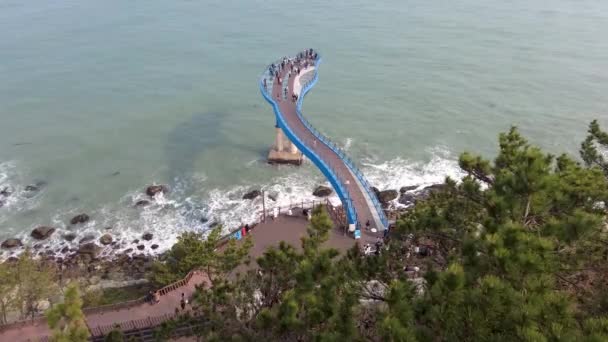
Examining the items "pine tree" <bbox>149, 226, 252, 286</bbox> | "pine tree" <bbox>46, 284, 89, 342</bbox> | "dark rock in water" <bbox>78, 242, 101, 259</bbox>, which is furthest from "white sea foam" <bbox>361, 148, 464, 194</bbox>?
"pine tree" <bbox>46, 284, 89, 342</bbox>

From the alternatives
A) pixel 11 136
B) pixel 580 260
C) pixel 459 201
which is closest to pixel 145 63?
pixel 11 136

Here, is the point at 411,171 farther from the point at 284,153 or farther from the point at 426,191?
the point at 284,153

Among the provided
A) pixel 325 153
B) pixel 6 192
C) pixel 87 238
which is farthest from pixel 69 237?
pixel 325 153

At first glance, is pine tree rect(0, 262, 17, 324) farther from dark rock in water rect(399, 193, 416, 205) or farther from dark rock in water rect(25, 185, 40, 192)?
dark rock in water rect(399, 193, 416, 205)

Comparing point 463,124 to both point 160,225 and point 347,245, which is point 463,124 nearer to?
point 347,245

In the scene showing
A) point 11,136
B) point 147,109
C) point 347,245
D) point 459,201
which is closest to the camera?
point 459,201

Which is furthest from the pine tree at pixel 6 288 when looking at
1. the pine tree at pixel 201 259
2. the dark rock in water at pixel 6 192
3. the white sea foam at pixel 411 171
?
the white sea foam at pixel 411 171

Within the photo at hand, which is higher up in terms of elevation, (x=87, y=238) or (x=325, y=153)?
(x=325, y=153)
